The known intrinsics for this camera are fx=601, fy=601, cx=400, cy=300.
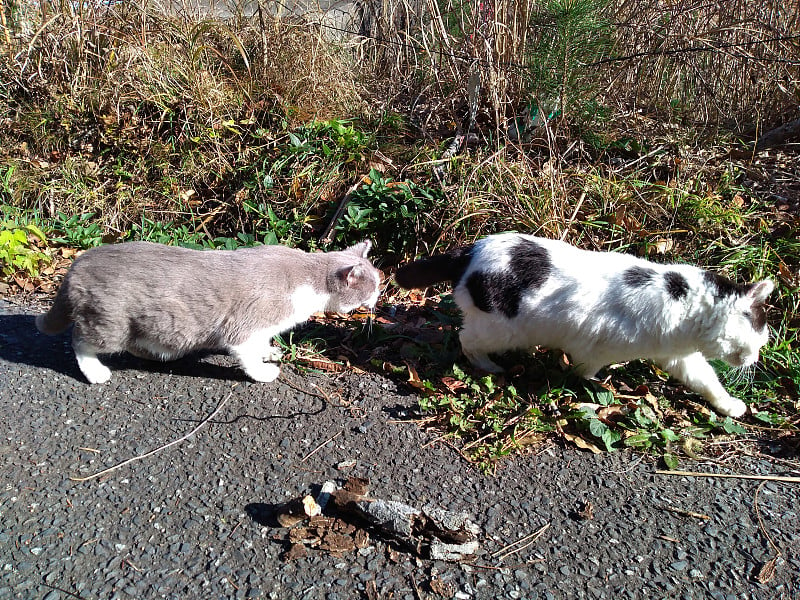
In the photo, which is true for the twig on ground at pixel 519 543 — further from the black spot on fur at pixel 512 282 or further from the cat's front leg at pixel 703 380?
the cat's front leg at pixel 703 380

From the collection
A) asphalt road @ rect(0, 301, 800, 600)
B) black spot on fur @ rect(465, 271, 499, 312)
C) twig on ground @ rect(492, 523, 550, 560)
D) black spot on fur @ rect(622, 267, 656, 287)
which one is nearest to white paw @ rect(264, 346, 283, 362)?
asphalt road @ rect(0, 301, 800, 600)

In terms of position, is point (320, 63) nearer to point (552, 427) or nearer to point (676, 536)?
point (552, 427)

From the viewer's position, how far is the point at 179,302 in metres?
3.48

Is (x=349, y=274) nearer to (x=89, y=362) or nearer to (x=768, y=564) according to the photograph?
(x=89, y=362)

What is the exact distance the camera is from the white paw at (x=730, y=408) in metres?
3.69

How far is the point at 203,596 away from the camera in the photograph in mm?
2270

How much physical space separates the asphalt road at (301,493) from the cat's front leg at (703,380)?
1.31 ft

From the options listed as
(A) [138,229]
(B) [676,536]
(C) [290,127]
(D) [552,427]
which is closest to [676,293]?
(D) [552,427]

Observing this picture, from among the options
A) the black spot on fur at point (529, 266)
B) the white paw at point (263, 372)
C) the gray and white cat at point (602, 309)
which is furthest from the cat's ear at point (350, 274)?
the black spot on fur at point (529, 266)

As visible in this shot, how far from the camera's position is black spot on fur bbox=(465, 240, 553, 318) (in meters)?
3.60

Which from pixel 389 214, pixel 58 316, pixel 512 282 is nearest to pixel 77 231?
pixel 58 316

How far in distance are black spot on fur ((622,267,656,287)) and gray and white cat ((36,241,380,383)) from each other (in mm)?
1657

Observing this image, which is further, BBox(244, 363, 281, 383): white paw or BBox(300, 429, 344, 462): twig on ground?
BBox(244, 363, 281, 383): white paw

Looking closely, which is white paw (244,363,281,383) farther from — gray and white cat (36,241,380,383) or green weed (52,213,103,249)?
green weed (52,213,103,249)
